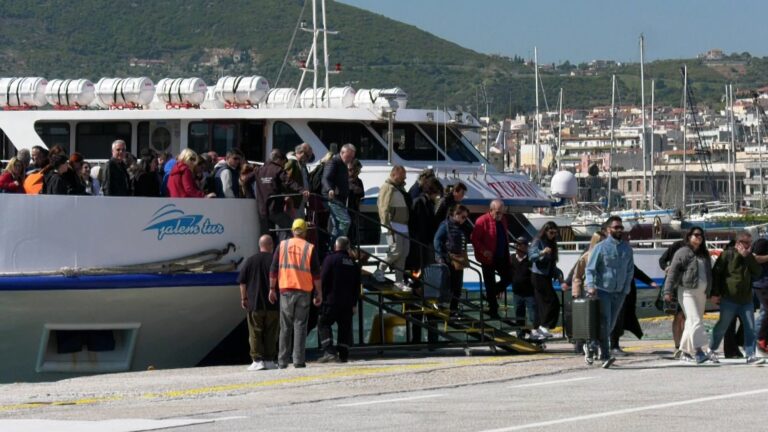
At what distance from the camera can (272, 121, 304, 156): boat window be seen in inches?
957

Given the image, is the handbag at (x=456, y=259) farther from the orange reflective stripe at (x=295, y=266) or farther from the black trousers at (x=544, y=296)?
the orange reflective stripe at (x=295, y=266)

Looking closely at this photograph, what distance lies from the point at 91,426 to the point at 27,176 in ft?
22.4

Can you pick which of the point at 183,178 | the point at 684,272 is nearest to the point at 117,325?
the point at 183,178

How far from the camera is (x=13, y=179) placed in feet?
57.2

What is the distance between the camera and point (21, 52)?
161m

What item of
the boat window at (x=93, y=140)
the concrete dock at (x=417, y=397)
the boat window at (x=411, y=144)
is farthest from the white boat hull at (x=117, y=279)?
the boat window at (x=93, y=140)

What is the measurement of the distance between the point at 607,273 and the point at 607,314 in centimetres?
40

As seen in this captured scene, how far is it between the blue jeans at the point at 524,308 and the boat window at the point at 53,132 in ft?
30.3

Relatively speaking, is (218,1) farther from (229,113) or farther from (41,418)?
(41,418)

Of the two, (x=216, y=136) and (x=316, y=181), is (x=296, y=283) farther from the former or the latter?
(x=216, y=136)

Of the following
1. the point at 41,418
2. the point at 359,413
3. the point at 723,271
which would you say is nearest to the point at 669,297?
the point at 723,271

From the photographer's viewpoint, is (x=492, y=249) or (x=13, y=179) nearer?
(x=13, y=179)

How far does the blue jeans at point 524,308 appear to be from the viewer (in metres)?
18.3

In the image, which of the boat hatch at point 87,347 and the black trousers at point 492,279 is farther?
the black trousers at point 492,279
